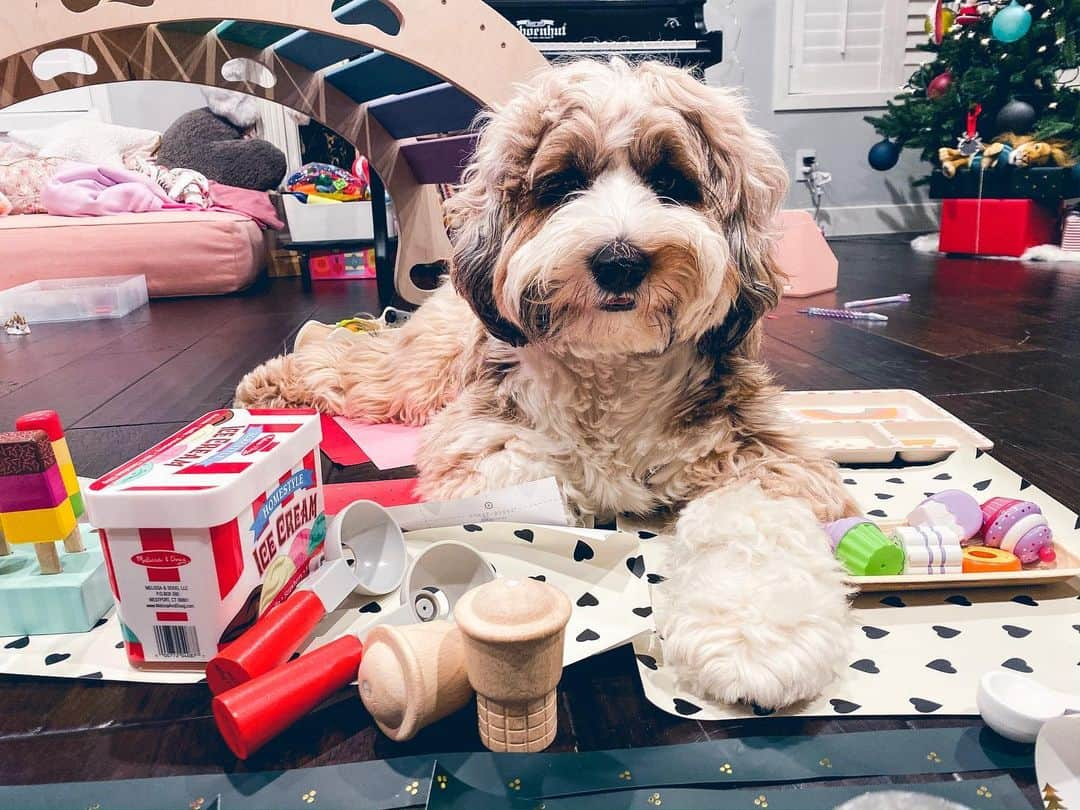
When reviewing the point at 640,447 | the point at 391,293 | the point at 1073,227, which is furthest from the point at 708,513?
the point at 1073,227

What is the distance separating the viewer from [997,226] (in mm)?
4750

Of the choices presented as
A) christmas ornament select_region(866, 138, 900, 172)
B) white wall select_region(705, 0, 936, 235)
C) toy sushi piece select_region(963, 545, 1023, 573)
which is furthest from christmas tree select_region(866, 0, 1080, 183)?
toy sushi piece select_region(963, 545, 1023, 573)

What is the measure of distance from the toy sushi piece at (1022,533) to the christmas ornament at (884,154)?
495 centimetres

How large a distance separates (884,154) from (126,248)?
473 cm

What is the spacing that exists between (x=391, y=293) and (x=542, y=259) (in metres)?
2.38

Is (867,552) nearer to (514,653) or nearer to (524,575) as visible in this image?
(524,575)

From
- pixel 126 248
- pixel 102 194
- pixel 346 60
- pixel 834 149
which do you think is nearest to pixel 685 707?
pixel 346 60

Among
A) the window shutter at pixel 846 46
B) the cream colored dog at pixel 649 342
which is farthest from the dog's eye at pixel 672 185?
the window shutter at pixel 846 46

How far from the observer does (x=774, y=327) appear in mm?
3027

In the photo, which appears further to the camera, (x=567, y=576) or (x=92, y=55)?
(x=92, y=55)

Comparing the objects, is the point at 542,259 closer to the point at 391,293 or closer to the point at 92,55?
the point at 92,55

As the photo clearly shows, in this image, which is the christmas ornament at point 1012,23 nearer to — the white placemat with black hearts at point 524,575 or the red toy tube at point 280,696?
the white placemat with black hearts at point 524,575

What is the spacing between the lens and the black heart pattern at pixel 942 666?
3.04ft

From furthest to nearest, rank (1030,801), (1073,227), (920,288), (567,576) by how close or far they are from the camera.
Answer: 1. (1073,227)
2. (920,288)
3. (567,576)
4. (1030,801)
